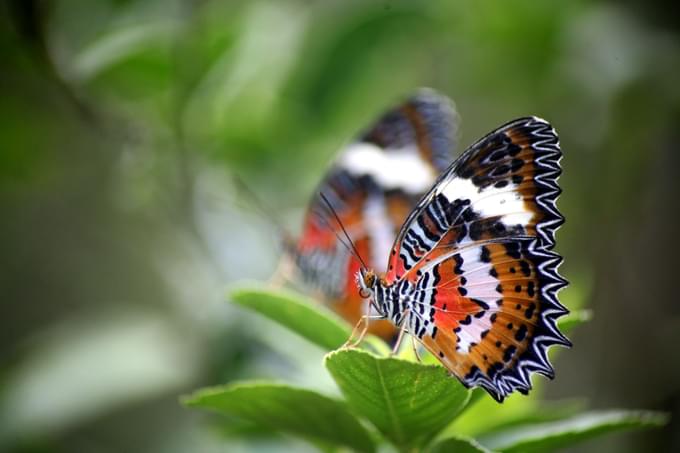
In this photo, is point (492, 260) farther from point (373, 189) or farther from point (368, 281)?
point (373, 189)

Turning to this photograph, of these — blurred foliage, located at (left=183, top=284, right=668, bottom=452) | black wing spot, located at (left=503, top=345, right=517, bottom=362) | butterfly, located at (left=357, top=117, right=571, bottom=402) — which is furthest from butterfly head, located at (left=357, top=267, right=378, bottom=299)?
black wing spot, located at (left=503, top=345, right=517, bottom=362)

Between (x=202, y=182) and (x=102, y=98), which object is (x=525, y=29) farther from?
(x=102, y=98)

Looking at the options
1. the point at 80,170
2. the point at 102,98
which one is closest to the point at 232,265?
the point at 102,98

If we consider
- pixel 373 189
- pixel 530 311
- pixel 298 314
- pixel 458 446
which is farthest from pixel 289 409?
pixel 373 189

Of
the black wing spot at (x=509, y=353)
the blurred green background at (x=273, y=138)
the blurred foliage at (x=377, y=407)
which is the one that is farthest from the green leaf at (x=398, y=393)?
the blurred green background at (x=273, y=138)

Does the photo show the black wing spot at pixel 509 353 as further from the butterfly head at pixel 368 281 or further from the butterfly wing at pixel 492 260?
the butterfly head at pixel 368 281

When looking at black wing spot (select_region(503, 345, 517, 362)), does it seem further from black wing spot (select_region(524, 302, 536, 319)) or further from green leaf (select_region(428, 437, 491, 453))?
green leaf (select_region(428, 437, 491, 453))
